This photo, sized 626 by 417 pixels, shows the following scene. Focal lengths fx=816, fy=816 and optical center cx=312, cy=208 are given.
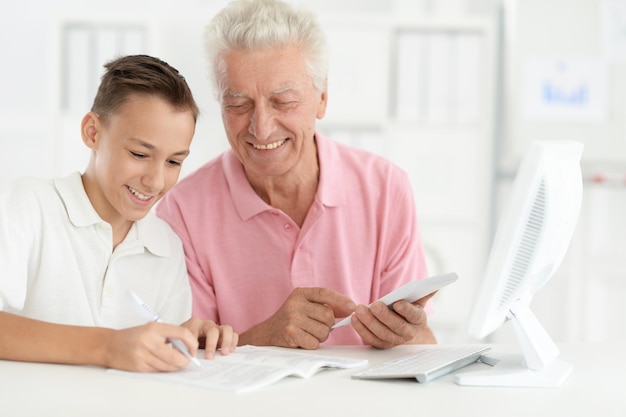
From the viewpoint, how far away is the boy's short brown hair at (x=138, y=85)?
1599 mm

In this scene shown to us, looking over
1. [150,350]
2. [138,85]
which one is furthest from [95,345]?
[138,85]

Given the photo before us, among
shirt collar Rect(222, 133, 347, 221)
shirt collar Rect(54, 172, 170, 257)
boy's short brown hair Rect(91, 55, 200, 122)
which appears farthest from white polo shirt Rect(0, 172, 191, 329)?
shirt collar Rect(222, 133, 347, 221)

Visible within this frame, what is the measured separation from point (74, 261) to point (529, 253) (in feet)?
2.82

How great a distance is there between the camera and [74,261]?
61.2 inches

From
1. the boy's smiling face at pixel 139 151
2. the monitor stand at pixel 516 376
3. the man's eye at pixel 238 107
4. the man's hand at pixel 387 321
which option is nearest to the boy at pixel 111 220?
the boy's smiling face at pixel 139 151

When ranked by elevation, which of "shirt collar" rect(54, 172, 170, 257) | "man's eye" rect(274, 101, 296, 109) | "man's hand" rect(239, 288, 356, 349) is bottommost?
"man's hand" rect(239, 288, 356, 349)

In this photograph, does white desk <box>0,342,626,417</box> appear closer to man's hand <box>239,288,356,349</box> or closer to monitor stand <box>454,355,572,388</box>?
monitor stand <box>454,355,572,388</box>

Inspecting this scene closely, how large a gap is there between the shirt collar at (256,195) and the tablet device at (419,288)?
514 mm

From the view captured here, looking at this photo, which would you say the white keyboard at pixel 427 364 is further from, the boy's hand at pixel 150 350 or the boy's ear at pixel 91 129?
the boy's ear at pixel 91 129

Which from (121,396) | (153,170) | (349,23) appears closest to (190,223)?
(153,170)

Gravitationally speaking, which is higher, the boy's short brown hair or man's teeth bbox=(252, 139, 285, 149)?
the boy's short brown hair

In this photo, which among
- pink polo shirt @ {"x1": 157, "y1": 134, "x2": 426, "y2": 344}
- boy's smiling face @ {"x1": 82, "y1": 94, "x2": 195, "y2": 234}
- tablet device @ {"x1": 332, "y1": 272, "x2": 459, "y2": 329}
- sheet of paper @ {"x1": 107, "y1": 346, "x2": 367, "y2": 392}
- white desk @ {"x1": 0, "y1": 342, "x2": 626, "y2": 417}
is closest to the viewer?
white desk @ {"x1": 0, "y1": 342, "x2": 626, "y2": 417}

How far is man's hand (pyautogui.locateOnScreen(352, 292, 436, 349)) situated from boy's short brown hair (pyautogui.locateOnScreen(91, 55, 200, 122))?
21.3 inches

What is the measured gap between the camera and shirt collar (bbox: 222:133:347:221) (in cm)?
192
